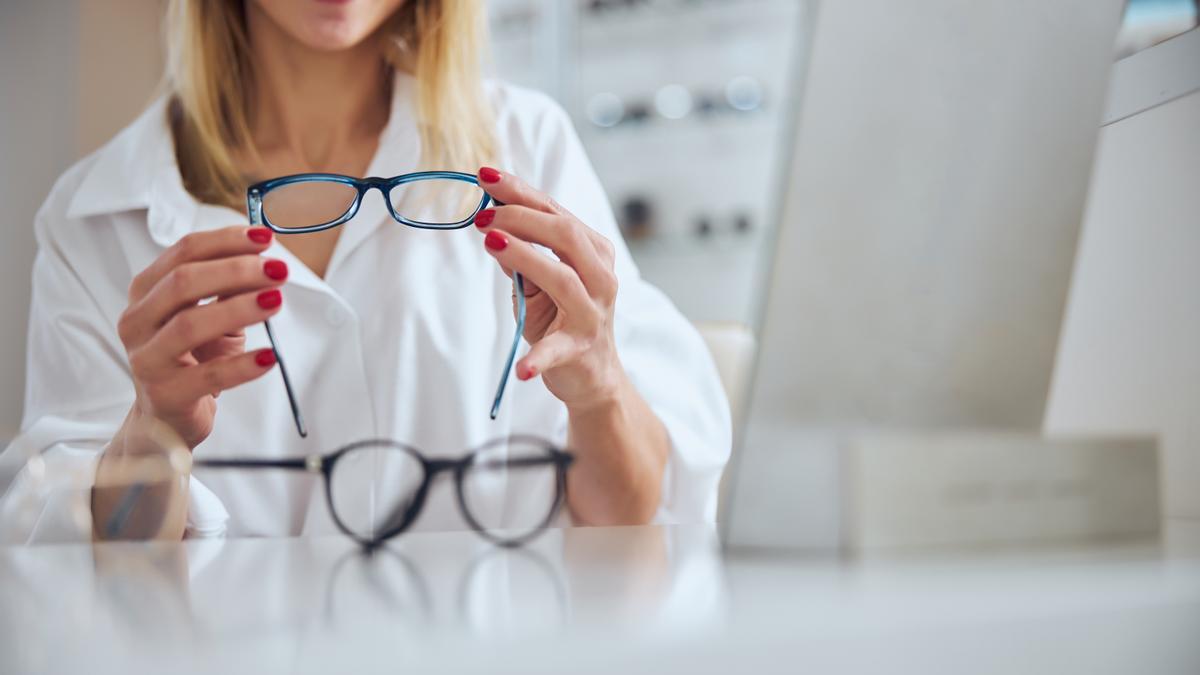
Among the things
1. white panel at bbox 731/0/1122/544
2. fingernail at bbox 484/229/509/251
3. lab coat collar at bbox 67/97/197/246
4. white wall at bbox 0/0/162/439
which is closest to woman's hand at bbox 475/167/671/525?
fingernail at bbox 484/229/509/251

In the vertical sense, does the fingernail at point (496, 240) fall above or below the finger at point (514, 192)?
below

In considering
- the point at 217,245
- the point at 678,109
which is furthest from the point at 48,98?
the point at 678,109

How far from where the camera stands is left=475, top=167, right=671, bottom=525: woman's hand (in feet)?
0.94

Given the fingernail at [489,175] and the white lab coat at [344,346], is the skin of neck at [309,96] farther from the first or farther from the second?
the fingernail at [489,175]

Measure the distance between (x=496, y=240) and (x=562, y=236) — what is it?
0.02m

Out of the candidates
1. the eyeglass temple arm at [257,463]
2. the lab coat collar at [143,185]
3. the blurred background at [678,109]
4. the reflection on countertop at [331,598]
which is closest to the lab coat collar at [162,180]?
the lab coat collar at [143,185]

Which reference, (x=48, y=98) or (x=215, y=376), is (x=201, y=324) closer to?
(x=215, y=376)

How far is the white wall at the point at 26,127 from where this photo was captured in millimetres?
502

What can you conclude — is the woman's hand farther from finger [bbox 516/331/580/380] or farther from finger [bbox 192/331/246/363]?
finger [bbox 192/331/246/363]

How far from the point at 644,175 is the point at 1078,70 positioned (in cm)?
129

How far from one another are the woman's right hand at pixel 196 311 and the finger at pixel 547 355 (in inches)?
3.3

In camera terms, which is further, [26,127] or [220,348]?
[26,127]

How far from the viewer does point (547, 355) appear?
0.28 meters

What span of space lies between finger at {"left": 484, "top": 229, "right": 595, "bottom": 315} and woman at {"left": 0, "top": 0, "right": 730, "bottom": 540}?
0.07m
